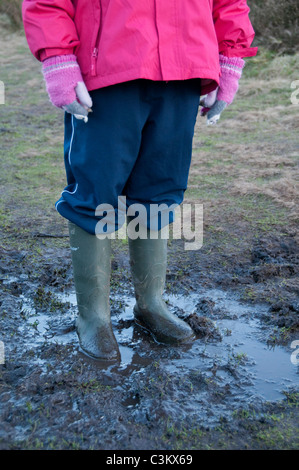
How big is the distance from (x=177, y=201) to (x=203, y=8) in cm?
71

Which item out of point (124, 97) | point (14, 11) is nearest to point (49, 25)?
point (124, 97)

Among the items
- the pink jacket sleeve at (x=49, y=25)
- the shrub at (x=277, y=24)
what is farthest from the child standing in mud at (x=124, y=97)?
the shrub at (x=277, y=24)

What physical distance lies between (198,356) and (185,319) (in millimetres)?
267

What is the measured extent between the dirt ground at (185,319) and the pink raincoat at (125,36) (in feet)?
3.55

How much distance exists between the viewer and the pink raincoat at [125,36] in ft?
5.71

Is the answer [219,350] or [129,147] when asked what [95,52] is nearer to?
[129,147]

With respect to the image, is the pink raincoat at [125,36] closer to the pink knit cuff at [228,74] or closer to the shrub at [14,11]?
the pink knit cuff at [228,74]

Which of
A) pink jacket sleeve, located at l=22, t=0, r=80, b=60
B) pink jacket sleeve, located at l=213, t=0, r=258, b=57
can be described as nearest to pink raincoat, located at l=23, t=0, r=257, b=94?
pink jacket sleeve, located at l=22, t=0, r=80, b=60

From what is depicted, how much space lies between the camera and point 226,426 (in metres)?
1.82

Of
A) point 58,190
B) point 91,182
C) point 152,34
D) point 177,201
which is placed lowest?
point 58,190

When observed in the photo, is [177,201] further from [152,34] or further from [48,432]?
[48,432]

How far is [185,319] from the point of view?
8.07 ft

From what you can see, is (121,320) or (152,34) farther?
(121,320)

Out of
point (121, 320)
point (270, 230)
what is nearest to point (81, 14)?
point (121, 320)
